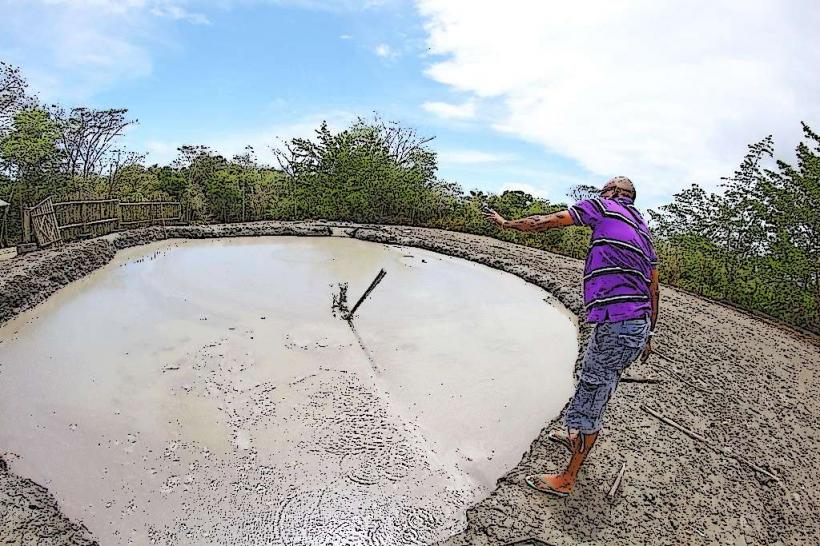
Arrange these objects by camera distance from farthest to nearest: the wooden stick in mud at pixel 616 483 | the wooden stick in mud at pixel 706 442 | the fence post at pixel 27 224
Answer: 1. the fence post at pixel 27 224
2. the wooden stick in mud at pixel 706 442
3. the wooden stick in mud at pixel 616 483

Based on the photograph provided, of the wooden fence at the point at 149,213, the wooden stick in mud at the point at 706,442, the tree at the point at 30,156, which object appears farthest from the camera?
the tree at the point at 30,156

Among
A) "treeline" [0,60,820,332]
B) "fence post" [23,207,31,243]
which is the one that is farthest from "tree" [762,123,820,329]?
"fence post" [23,207,31,243]

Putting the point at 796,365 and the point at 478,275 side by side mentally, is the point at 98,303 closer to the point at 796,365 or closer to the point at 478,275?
the point at 478,275

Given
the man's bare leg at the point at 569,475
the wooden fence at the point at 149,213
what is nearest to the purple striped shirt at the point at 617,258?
the man's bare leg at the point at 569,475

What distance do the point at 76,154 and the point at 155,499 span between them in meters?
12.7

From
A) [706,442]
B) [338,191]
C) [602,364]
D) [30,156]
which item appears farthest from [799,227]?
[30,156]

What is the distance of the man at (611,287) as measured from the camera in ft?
7.62

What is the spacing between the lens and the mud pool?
8.96ft

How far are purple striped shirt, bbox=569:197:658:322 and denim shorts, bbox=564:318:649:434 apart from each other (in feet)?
0.18

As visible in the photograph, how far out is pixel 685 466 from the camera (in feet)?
9.86

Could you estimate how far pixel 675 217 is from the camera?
8602 mm

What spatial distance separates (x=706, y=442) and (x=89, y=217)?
9204 mm

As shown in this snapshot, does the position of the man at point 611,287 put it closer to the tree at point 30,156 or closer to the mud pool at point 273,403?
the mud pool at point 273,403

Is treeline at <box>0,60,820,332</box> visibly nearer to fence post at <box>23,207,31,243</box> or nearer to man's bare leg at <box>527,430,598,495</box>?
fence post at <box>23,207,31,243</box>
